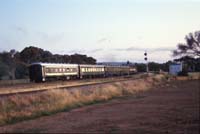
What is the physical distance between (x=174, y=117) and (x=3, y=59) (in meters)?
81.2

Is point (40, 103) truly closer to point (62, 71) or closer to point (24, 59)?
point (62, 71)

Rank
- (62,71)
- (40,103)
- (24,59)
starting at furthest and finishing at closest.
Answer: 1. (24,59)
2. (62,71)
3. (40,103)

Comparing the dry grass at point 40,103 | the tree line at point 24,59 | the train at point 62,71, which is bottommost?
the dry grass at point 40,103

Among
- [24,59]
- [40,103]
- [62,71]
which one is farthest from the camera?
[24,59]

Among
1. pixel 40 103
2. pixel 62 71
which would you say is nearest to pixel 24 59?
pixel 62 71

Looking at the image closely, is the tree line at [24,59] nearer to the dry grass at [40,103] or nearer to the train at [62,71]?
the train at [62,71]

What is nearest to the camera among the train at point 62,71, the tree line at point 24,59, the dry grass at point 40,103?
the dry grass at point 40,103

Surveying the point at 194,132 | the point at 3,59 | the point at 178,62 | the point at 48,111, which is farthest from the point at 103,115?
the point at 178,62

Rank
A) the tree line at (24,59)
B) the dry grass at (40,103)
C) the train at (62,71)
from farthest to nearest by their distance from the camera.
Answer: the tree line at (24,59) < the train at (62,71) < the dry grass at (40,103)

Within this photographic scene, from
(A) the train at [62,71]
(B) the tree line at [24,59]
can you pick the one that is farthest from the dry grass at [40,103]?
(B) the tree line at [24,59]

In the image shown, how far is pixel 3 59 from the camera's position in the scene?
96.9 m

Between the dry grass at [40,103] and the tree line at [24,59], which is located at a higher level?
the tree line at [24,59]

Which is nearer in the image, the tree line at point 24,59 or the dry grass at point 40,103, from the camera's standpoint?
the dry grass at point 40,103

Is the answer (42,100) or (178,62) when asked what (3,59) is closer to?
(178,62)
